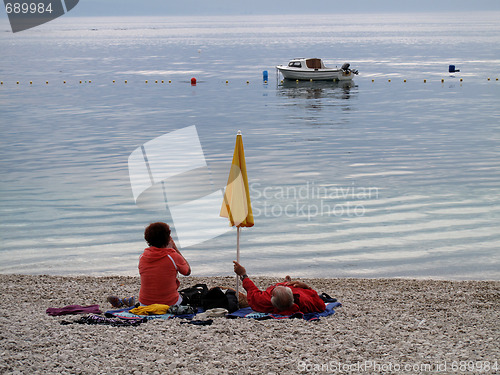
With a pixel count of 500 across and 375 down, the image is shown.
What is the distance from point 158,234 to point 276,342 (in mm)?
2165

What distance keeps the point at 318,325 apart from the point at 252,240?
617cm

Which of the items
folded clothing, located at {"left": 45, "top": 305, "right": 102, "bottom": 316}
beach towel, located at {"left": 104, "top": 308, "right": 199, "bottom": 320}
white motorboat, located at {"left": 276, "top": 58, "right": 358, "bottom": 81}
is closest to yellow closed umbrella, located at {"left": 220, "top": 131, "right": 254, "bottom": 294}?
beach towel, located at {"left": 104, "top": 308, "right": 199, "bottom": 320}

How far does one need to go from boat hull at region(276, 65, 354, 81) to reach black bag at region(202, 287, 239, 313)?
43444 mm

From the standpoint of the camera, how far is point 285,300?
26.7ft

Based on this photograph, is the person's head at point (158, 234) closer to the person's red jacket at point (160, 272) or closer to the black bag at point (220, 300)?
the person's red jacket at point (160, 272)

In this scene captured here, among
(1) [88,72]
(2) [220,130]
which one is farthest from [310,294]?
(1) [88,72]

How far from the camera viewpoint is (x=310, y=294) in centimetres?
848

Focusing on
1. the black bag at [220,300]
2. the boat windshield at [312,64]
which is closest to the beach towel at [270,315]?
the black bag at [220,300]

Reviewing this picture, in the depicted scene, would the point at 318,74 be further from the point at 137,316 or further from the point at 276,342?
the point at 276,342

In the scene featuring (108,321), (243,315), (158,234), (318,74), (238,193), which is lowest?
(243,315)

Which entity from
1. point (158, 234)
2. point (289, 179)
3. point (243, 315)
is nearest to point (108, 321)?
point (158, 234)

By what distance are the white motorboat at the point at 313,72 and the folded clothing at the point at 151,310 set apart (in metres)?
43.9

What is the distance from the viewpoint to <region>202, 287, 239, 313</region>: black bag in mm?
8453

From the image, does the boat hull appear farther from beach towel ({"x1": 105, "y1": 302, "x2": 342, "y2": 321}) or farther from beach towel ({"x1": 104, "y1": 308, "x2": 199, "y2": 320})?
beach towel ({"x1": 104, "y1": 308, "x2": 199, "y2": 320})
